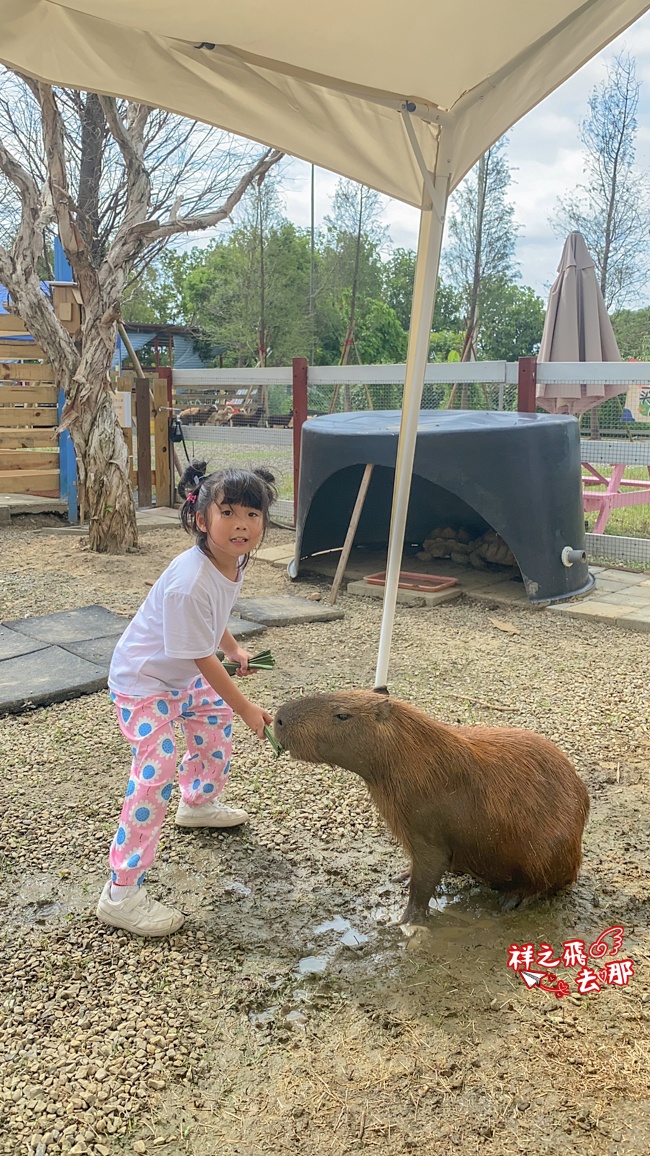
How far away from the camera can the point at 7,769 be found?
3.21m

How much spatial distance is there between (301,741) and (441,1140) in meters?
0.88

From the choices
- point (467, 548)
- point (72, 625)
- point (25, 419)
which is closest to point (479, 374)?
point (467, 548)

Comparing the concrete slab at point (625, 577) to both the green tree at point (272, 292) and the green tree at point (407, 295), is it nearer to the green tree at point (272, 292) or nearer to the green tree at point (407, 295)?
the green tree at point (407, 295)

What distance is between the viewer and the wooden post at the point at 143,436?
981cm

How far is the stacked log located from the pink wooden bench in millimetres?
1019

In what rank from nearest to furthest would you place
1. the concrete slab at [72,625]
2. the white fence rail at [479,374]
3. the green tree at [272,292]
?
1. the concrete slab at [72,625]
2. the white fence rail at [479,374]
3. the green tree at [272,292]

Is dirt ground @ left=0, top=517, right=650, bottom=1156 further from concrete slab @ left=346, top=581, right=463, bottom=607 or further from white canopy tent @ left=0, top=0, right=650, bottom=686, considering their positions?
concrete slab @ left=346, top=581, right=463, bottom=607

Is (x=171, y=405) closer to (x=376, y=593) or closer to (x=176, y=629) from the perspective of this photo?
(x=376, y=593)

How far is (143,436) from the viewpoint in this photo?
982 cm

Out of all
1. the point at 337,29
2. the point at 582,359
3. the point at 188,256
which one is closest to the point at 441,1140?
the point at 337,29

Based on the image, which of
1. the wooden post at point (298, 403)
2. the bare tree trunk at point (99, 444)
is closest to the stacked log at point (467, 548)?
the wooden post at point (298, 403)

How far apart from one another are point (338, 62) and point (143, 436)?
758 cm
